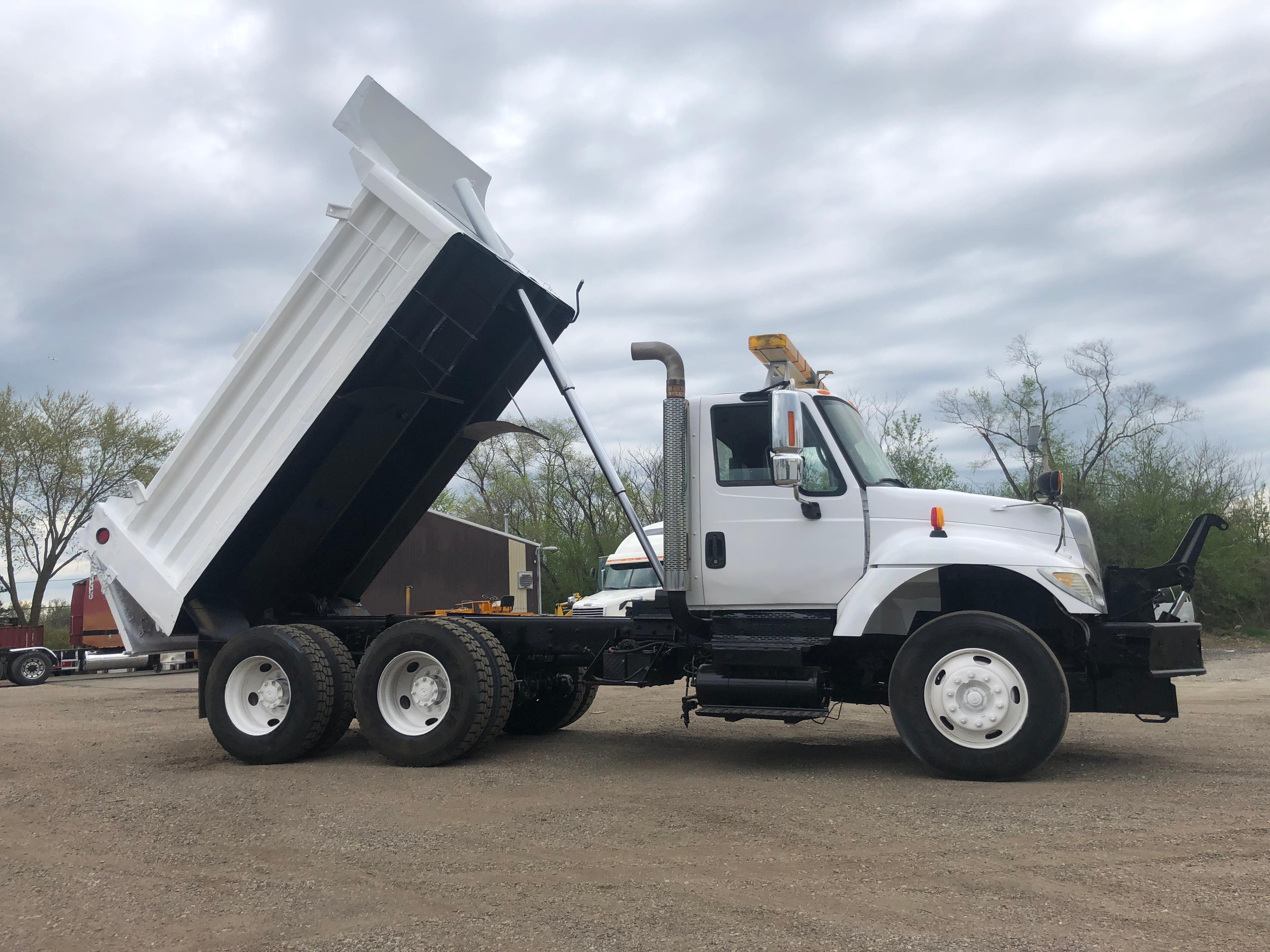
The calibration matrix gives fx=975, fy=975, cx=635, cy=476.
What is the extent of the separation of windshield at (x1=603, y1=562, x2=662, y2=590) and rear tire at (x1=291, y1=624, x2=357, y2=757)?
19.7 ft

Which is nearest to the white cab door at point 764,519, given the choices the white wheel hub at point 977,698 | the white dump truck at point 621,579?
the white wheel hub at point 977,698

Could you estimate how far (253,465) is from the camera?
7.00m

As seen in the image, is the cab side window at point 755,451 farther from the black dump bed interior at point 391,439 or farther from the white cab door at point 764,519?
the black dump bed interior at point 391,439

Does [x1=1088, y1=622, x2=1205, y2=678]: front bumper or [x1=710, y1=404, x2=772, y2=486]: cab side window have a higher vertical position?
[x1=710, y1=404, x2=772, y2=486]: cab side window

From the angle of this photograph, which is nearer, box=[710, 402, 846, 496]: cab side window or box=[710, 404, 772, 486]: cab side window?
box=[710, 402, 846, 496]: cab side window

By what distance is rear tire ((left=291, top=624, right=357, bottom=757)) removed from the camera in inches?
278

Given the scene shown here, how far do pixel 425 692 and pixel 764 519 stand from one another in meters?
2.66

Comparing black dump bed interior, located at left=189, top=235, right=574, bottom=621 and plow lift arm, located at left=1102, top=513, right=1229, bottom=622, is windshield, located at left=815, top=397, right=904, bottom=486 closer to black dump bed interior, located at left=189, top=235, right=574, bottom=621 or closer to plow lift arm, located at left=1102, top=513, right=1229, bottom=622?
plow lift arm, located at left=1102, top=513, right=1229, bottom=622

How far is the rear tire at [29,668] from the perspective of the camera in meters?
19.2

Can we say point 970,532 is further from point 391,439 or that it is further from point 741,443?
point 391,439

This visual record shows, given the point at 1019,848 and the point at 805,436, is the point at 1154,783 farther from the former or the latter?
the point at 805,436

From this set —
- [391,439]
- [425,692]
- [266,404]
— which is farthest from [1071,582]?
[266,404]

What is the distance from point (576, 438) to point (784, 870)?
40.3m

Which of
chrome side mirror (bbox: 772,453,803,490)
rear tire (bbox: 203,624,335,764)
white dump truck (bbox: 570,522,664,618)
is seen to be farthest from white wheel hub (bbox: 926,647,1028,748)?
white dump truck (bbox: 570,522,664,618)
